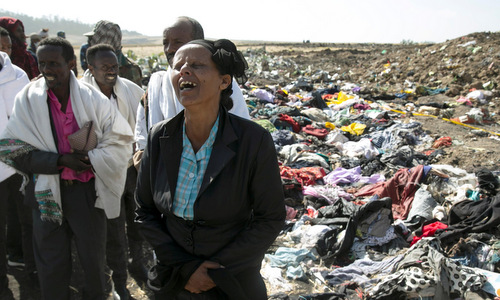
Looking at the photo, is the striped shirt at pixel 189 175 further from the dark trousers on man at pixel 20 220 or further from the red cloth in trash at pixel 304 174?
the red cloth in trash at pixel 304 174

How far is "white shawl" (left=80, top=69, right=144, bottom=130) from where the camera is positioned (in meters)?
3.14

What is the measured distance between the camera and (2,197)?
9.82 feet

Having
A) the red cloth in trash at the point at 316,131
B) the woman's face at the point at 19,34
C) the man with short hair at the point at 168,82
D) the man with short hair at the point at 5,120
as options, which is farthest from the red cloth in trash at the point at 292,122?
the man with short hair at the point at 168,82

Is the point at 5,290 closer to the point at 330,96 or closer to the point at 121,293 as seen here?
the point at 121,293

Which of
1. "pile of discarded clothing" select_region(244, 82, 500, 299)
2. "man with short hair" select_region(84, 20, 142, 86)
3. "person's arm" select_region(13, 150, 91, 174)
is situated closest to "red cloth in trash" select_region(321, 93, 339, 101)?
"pile of discarded clothing" select_region(244, 82, 500, 299)

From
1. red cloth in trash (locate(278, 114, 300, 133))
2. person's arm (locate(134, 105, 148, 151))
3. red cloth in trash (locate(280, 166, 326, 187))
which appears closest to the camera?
person's arm (locate(134, 105, 148, 151))

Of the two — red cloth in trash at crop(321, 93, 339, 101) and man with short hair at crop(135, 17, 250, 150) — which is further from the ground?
man with short hair at crop(135, 17, 250, 150)

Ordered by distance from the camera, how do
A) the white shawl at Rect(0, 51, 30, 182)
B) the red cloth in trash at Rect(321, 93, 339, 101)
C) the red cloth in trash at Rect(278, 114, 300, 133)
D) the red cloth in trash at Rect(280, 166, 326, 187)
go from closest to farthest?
the white shawl at Rect(0, 51, 30, 182) < the red cloth in trash at Rect(280, 166, 326, 187) < the red cloth in trash at Rect(278, 114, 300, 133) < the red cloth in trash at Rect(321, 93, 339, 101)

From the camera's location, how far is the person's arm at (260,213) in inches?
59.6

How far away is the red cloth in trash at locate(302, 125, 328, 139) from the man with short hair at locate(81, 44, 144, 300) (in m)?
5.29

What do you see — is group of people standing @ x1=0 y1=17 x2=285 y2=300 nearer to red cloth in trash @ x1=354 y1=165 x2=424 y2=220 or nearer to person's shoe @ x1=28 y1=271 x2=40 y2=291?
person's shoe @ x1=28 y1=271 x2=40 y2=291

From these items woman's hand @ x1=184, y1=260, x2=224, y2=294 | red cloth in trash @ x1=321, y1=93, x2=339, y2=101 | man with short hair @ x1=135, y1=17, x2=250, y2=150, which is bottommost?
red cloth in trash @ x1=321, y1=93, x2=339, y2=101

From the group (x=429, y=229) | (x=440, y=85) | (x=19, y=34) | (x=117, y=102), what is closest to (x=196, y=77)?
(x=117, y=102)

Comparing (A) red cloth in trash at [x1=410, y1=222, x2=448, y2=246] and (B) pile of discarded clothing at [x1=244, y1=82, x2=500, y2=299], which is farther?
(A) red cloth in trash at [x1=410, y1=222, x2=448, y2=246]
